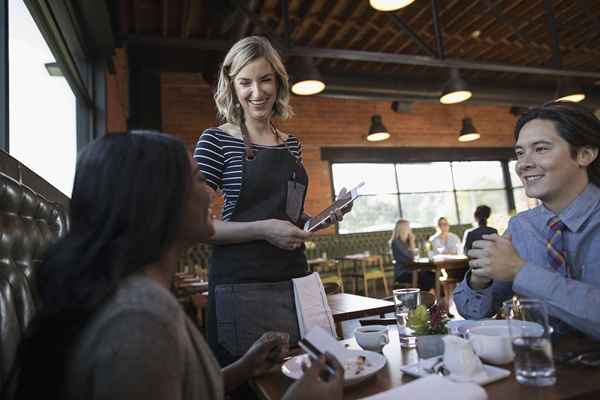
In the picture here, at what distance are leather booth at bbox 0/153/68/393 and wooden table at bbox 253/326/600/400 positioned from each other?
18.6 inches

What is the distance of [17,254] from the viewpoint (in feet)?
3.12

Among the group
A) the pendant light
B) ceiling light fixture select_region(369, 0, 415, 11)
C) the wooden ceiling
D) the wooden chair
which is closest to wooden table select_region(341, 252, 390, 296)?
the wooden chair

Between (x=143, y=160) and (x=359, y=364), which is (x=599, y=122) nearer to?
(x=359, y=364)

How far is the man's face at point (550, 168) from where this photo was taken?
50.6 inches

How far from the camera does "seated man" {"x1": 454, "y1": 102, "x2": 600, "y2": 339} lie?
1.12m

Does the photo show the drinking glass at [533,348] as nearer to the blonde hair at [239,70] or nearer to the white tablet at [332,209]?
the white tablet at [332,209]

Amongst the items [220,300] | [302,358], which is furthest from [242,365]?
[220,300]

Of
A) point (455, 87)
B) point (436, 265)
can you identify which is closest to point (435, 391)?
point (436, 265)

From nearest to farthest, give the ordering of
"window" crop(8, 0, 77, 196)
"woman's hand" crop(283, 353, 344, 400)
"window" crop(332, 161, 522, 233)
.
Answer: "woman's hand" crop(283, 353, 344, 400) → "window" crop(8, 0, 77, 196) → "window" crop(332, 161, 522, 233)

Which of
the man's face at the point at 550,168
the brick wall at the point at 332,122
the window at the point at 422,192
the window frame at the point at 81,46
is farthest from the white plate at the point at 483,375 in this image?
the window at the point at 422,192

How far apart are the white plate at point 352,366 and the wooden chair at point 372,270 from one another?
6646mm

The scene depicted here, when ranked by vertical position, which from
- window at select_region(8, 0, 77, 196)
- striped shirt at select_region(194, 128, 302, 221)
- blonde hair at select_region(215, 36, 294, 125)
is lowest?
striped shirt at select_region(194, 128, 302, 221)

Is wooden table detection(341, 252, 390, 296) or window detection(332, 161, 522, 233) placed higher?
window detection(332, 161, 522, 233)

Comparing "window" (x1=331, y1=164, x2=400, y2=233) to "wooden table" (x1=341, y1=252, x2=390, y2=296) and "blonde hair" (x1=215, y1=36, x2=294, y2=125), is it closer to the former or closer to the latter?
"wooden table" (x1=341, y1=252, x2=390, y2=296)
